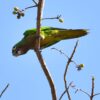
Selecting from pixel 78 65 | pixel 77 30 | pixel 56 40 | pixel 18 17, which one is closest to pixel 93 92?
pixel 78 65

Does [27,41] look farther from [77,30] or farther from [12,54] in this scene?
[77,30]

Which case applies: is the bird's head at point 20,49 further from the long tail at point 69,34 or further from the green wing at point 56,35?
the long tail at point 69,34

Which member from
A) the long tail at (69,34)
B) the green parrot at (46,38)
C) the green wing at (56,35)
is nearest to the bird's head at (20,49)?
the green parrot at (46,38)

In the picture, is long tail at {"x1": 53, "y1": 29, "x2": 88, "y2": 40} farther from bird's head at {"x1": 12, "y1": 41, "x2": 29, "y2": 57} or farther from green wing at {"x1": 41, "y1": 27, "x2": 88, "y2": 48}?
bird's head at {"x1": 12, "y1": 41, "x2": 29, "y2": 57}

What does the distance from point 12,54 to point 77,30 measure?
1464mm

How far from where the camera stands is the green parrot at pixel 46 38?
5.17m

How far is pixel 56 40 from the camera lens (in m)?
5.41

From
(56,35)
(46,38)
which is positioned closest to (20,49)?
(46,38)

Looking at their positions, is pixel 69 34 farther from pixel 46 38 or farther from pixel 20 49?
pixel 20 49

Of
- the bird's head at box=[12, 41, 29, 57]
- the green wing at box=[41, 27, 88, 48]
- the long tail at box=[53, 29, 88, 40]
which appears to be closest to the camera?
the long tail at box=[53, 29, 88, 40]

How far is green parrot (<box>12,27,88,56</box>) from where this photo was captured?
17.0 ft

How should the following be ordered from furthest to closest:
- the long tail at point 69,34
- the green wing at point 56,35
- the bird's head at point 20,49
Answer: the bird's head at point 20,49 → the green wing at point 56,35 → the long tail at point 69,34

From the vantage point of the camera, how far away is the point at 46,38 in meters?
5.39

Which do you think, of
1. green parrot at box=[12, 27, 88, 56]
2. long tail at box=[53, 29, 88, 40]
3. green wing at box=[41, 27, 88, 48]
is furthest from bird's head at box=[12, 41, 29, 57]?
long tail at box=[53, 29, 88, 40]
